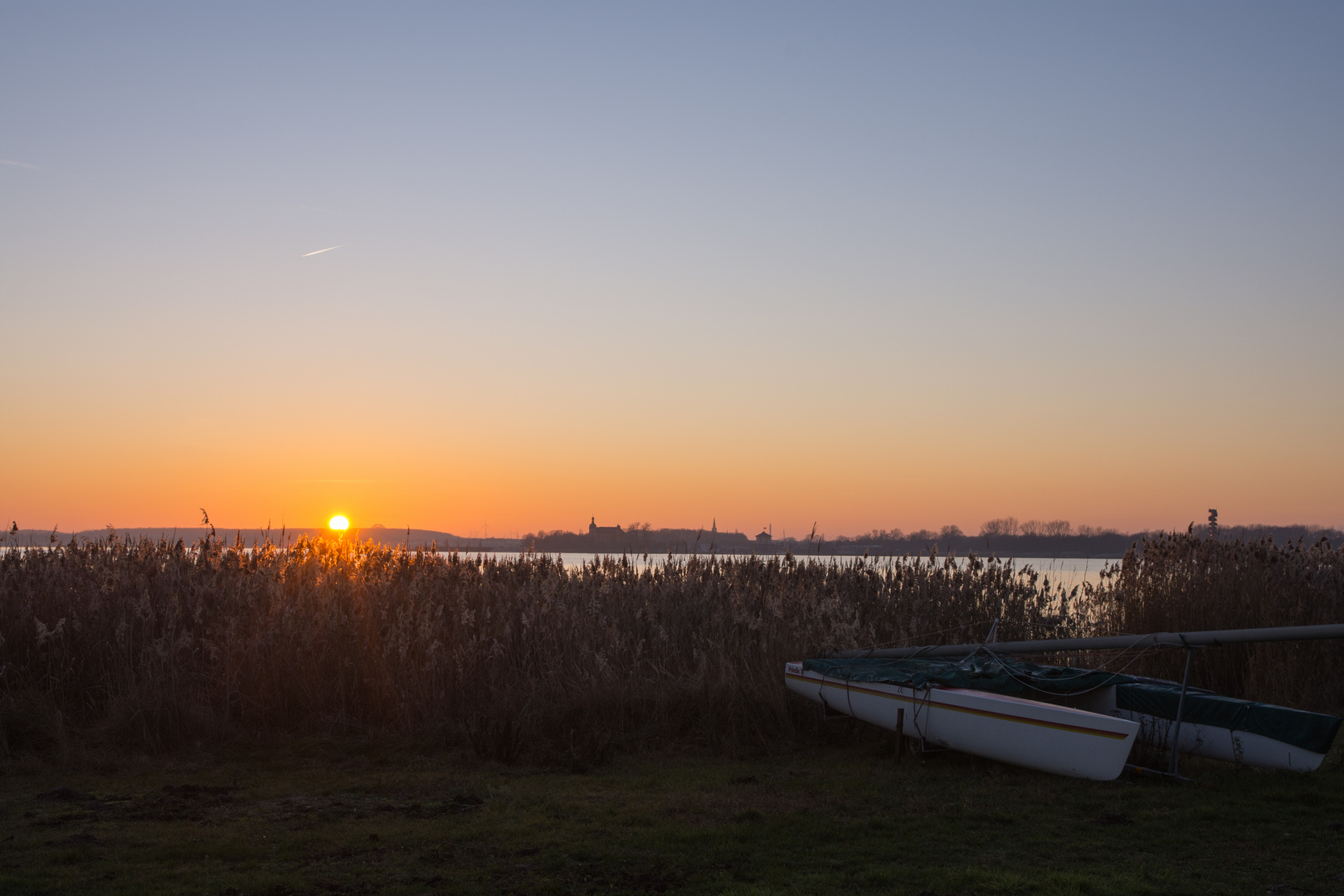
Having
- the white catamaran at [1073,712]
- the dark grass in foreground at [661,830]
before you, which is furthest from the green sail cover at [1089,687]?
the dark grass in foreground at [661,830]

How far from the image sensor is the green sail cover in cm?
730

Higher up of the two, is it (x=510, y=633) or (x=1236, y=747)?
(x=510, y=633)

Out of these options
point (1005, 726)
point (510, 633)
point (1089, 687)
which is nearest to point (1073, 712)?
point (1005, 726)

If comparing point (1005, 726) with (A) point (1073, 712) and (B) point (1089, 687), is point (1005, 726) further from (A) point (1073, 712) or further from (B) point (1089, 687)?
(B) point (1089, 687)

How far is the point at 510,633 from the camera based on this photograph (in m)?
10.8

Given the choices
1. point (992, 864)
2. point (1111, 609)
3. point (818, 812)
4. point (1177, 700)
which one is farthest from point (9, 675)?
point (1111, 609)

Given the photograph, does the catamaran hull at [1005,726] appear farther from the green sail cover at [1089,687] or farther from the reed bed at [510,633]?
the reed bed at [510,633]

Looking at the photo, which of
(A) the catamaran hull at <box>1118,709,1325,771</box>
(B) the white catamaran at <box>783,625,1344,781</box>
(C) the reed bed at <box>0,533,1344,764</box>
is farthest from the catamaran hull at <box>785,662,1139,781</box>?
(C) the reed bed at <box>0,533,1344,764</box>

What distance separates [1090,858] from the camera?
18.6 ft

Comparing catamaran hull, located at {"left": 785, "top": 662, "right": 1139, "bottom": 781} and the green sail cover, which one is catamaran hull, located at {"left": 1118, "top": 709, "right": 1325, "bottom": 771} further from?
catamaran hull, located at {"left": 785, "top": 662, "right": 1139, "bottom": 781}

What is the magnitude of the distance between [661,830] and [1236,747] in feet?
13.9

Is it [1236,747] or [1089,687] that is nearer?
[1236,747]

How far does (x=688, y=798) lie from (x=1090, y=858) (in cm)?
270

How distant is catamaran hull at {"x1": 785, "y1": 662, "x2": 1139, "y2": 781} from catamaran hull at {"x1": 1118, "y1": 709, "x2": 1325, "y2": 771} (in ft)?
1.81
